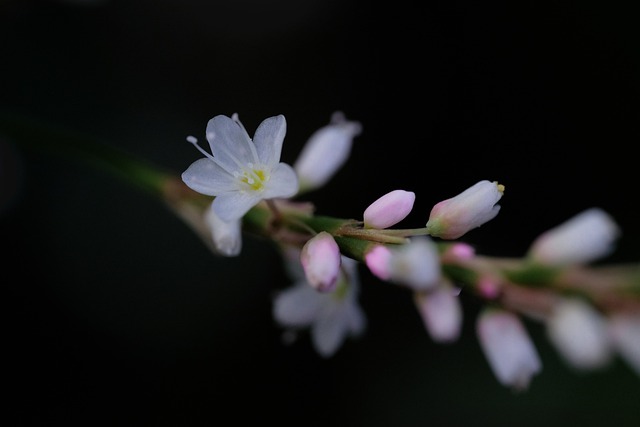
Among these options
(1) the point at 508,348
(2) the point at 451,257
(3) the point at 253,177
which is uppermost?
(3) the point at 253,177

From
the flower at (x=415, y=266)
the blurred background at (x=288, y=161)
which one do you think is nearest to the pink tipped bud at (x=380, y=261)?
the flower at (x=415, y=266)

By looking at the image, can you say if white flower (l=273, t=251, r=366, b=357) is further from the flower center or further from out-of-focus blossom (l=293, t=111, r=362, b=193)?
the flower center

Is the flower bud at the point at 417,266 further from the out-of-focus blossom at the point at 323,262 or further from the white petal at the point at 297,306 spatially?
the white petal at the point at 297,306

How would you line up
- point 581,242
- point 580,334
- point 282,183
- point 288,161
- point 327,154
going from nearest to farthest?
point 580,334
point 581,242
point 282,183
point 327,154
point 288,161

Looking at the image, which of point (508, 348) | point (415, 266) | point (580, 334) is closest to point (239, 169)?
point (415, 266)

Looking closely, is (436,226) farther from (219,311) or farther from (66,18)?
(66,18)

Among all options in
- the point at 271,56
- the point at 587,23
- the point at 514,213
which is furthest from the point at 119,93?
the point at 587,23

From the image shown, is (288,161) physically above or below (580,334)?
above

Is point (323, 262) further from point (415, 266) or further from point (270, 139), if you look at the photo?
point (270, 139)
